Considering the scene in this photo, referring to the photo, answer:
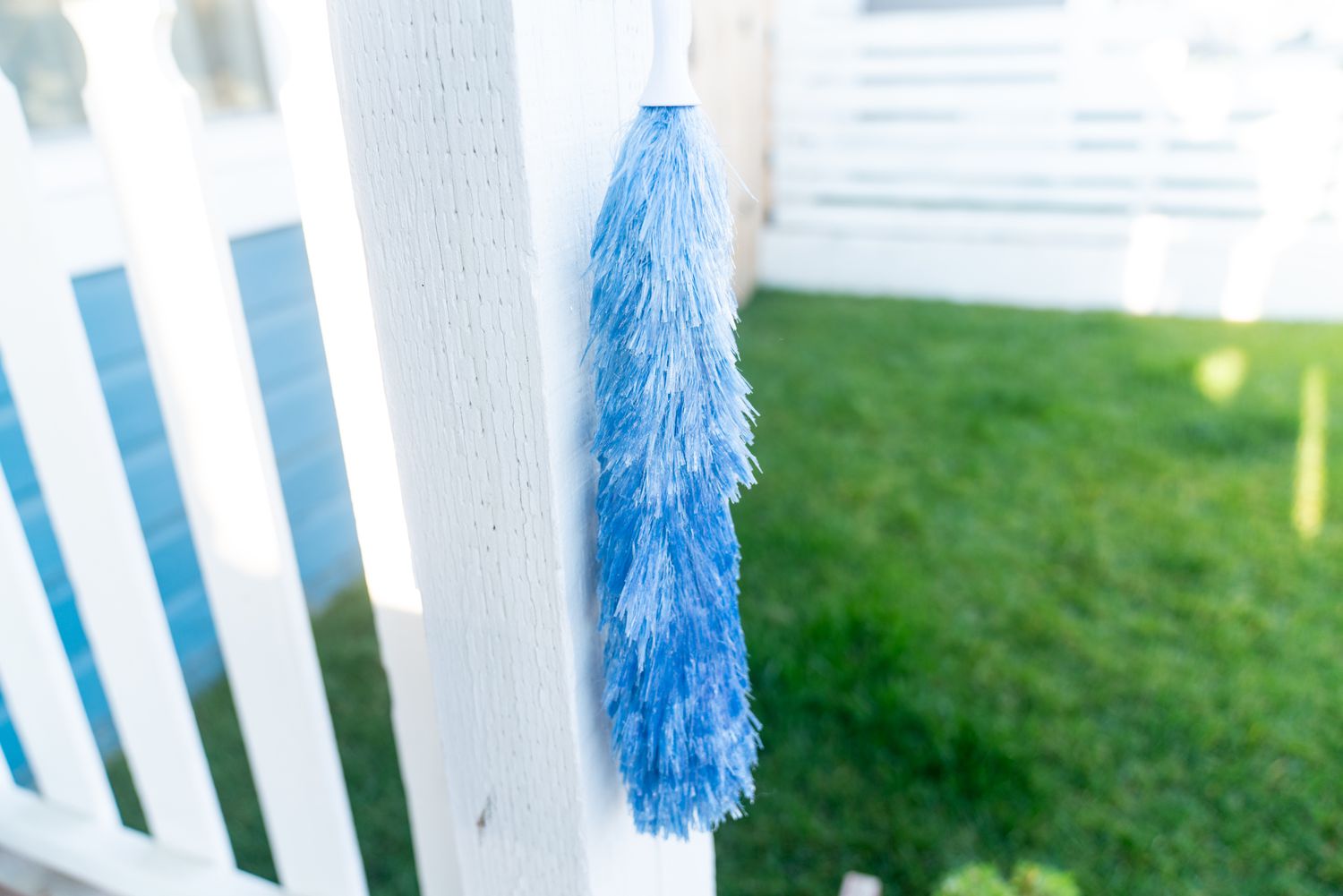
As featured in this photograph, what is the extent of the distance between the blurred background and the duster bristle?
0.30 m

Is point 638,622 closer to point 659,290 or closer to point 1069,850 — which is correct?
point 659,290

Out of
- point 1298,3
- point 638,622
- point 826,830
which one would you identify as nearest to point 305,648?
point 638,622

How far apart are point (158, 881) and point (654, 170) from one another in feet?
2.83

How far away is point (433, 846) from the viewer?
0.73 meters

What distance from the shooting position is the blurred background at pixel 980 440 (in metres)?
1.51

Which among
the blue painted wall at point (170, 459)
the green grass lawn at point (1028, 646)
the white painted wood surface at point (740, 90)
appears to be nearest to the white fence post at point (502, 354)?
the green grass lawn at point (1028, 646)

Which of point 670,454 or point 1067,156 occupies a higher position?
point 670,454

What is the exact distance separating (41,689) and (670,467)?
0.82 meters

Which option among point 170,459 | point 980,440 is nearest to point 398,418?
point 170,459

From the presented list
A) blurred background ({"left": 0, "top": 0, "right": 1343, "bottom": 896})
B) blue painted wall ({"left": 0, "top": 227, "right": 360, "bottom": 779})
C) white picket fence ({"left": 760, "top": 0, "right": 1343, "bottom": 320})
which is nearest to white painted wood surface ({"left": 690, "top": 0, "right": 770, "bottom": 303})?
blurred background ({"left": 0, "top": 0, "right": 1343, "bottom": 896})

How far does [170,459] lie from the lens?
1.79 meters

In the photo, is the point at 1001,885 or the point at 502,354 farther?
the point at 1001,885

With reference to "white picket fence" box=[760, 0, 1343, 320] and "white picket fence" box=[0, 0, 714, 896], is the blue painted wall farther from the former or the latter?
"white picket fence" box=[760, 0, 1343, 320]

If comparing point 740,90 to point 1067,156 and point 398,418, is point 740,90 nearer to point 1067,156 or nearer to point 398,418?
point 1067,156
